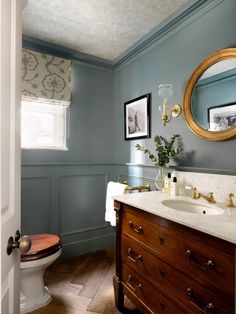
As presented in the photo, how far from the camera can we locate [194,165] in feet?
5.42

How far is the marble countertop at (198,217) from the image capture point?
0.86 m

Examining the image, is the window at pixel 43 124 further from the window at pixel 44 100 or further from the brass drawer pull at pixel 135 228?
the brass drawer pull at pixel 135 228

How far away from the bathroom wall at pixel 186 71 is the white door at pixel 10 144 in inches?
51.5

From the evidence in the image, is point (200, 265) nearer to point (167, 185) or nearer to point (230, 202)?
point (230, 202)

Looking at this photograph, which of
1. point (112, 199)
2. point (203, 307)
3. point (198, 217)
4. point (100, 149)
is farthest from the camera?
point (100, 149)

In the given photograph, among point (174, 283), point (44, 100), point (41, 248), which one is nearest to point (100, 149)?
point (44, 100)

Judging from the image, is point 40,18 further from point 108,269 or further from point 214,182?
point 108,269

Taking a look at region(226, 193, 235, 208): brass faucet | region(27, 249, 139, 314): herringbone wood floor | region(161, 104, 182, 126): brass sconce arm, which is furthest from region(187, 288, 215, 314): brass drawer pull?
region(161, 104, 182, 126): brass sconce arm

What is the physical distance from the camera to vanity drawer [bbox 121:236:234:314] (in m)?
0.87

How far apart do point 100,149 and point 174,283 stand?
1822 millimetres

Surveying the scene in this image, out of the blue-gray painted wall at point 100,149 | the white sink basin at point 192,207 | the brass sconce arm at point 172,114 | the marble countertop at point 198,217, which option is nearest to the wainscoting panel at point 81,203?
the blue-gray painted wall at point 100,149

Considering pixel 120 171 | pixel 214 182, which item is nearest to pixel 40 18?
pixel 120 171

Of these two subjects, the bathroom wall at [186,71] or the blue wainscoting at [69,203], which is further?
the blue wainscoting at [69,203]

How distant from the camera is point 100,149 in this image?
265cm
